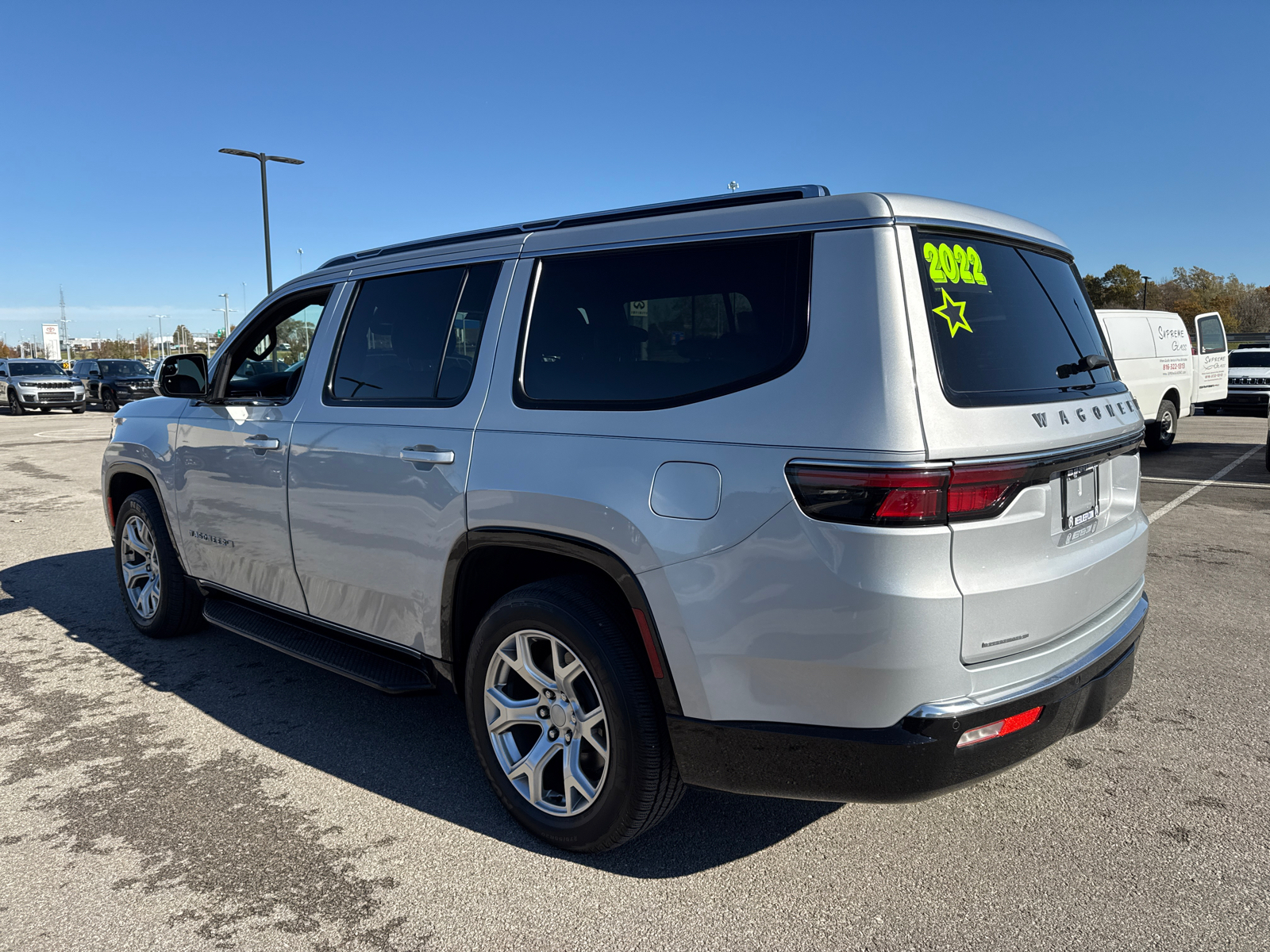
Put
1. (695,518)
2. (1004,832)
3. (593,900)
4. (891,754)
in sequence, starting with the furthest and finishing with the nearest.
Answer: (1004,832) → (593,900) → (695,518) → (891,754)

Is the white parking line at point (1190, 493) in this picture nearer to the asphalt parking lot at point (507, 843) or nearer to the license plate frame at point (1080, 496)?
the asphalt parking lot at point (507, 843)

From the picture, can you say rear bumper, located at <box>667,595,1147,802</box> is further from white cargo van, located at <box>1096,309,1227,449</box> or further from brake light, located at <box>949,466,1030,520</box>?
white cargo van, located at <box>1096,309,1227,449</box>

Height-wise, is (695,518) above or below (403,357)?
below

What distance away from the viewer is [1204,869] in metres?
2.79

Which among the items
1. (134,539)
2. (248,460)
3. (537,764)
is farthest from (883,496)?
(134,539)

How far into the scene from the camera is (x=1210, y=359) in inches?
Answer: 671

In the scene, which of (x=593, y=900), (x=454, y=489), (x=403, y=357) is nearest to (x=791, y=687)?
(x=593, y=900)

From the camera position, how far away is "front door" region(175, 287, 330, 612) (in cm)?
401

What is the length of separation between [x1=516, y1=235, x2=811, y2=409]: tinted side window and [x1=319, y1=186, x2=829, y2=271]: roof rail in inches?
6.3

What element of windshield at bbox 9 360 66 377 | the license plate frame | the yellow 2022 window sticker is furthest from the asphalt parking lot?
windshield at bbox 9 360 66 377

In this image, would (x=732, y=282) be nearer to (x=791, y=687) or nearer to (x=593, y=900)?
(x=791, y=687)

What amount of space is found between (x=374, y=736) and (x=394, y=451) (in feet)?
4.36

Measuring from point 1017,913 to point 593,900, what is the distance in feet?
3.96

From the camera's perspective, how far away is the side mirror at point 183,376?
4574mm
